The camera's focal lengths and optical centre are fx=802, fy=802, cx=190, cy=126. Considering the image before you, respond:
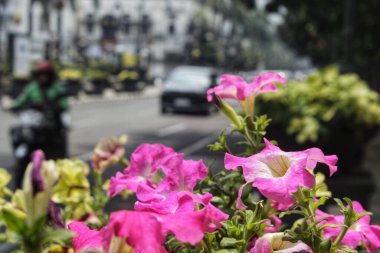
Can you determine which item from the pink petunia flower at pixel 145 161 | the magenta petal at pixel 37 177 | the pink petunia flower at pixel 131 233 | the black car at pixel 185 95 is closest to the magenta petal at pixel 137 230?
the pink petunia flower at pixel 131 233

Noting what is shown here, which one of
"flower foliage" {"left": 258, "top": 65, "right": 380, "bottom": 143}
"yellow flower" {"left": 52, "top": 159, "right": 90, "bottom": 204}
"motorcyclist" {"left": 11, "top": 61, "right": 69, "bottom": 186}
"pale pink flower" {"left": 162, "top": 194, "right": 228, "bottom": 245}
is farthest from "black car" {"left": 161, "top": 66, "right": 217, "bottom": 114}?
"pale pink flower" {"left": 162, "top": 194, "right": 228, "bottom": 245}

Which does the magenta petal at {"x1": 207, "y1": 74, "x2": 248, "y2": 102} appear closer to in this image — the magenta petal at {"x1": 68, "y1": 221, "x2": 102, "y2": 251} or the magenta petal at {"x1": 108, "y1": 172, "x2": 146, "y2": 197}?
the magenta petal at {"x1": 108, "y1": 172, "x2": 146, "y2": 197}

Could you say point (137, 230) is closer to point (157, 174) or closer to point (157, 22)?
point (157, 174)

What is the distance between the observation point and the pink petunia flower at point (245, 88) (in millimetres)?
1788

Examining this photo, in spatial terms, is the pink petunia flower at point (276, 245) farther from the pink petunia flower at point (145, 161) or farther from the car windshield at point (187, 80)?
the car windshield at point (187, 80)

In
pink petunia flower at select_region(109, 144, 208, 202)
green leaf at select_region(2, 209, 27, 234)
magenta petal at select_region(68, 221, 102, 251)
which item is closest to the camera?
green leaf at select_region(2, 209, 27, 234)

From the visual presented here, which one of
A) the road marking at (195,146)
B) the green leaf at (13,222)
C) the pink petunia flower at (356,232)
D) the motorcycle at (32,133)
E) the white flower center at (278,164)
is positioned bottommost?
the road marking at (195,146)

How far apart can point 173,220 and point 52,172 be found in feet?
0.61

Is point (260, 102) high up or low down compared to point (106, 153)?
down

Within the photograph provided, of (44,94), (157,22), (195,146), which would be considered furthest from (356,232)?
(157,22)

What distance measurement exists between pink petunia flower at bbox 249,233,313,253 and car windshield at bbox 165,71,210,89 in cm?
2610

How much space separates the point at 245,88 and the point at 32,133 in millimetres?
8297

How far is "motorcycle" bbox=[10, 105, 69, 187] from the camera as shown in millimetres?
9836

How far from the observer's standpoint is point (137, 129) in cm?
2178
